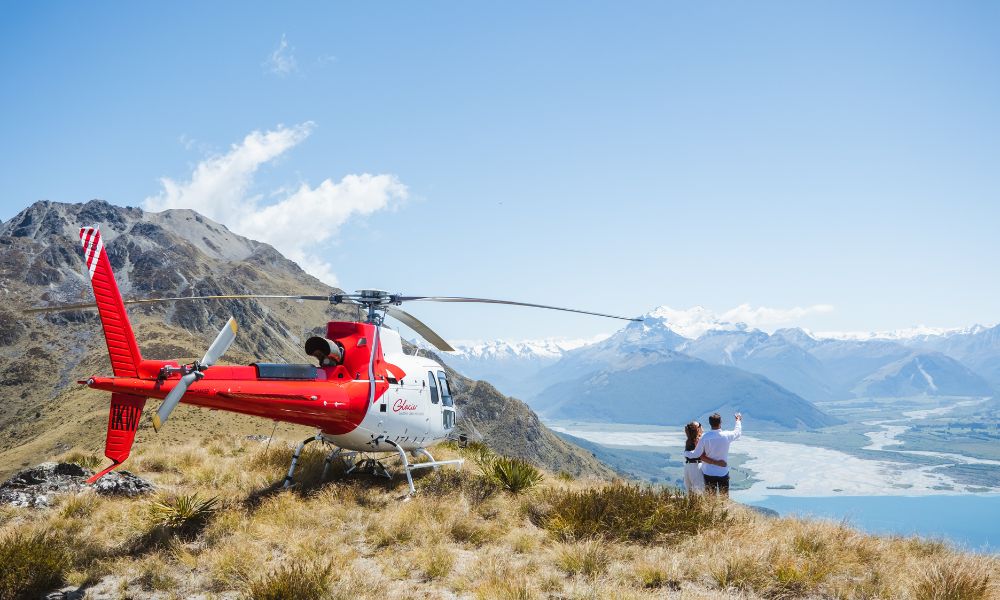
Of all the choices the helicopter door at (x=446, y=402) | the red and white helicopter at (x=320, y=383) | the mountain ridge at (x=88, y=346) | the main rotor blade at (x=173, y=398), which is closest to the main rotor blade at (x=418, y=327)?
the red and white helicopter at (x=320, y=383)

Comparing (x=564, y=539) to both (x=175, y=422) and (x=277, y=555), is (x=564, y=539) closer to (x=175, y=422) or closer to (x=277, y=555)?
(x=277, y=555)

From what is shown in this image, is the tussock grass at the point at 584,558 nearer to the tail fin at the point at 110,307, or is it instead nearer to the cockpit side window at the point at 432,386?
the cockpit side window at the point at 432,386

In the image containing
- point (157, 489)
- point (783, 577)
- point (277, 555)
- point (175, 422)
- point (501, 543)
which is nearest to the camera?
point (783, 577)

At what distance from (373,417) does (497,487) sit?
2695 mm

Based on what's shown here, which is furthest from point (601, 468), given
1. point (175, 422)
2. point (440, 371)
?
point (440, 371)

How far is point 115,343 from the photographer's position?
7785 mm

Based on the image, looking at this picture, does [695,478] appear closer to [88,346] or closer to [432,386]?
[432,386]

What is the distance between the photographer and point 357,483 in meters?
11.3

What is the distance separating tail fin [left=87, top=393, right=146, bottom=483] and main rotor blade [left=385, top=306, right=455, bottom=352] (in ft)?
15.2

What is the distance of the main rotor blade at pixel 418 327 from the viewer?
1148cm

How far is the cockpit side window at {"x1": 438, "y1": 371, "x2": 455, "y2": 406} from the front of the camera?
12734 mm

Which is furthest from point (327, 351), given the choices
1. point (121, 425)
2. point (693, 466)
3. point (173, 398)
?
point (693, 466)

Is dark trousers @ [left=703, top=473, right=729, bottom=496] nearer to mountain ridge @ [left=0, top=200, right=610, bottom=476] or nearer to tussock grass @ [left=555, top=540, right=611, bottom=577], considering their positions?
tussock grass @ [left=555, top=540, right=611, bottom=577]

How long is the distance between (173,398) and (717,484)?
8.66 metres
